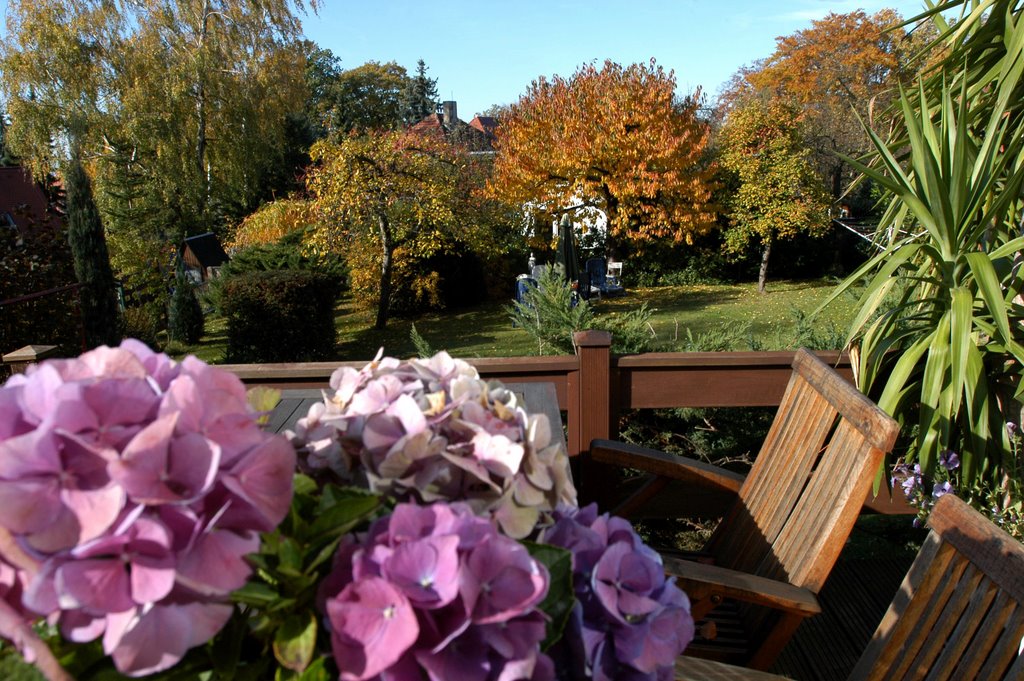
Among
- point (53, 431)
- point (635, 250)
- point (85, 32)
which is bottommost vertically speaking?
point (635, 250)

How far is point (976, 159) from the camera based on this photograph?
236 cm

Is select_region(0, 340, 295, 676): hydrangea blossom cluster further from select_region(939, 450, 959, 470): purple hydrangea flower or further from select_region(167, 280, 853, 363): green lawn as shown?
select_region(167, 280, 853, 363): green lawn

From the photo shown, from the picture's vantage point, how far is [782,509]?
1948 millimetres

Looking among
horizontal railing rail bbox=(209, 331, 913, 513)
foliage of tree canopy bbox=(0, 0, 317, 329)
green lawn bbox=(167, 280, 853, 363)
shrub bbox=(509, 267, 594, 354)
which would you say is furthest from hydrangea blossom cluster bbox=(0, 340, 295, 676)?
foliage of tree canopy bbox=(0, 0, 317, 329)

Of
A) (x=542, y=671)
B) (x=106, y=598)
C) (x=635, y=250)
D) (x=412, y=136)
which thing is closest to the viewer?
Result: (x=106, y=598)

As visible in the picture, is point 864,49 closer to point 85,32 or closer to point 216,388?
point 85,32

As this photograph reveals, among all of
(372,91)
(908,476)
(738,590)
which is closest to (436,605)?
(738,590)

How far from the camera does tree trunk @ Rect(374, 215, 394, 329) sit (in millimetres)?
12297

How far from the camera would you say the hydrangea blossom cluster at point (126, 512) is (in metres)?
0.52

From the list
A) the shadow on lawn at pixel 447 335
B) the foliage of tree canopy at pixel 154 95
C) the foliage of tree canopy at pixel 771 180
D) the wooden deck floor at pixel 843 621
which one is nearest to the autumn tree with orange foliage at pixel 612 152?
the foliage of tree canopy at pixel 771 180

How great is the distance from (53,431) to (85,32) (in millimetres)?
18972

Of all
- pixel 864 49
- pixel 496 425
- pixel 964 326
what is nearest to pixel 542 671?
pixel 496 425

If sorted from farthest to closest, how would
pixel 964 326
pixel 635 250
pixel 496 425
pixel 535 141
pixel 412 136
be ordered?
pixel 635 250, pixel 535 141, pixel 412 136, pixel 964 326, pixel 496 425

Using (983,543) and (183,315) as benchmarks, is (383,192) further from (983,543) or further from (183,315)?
(983,543)
